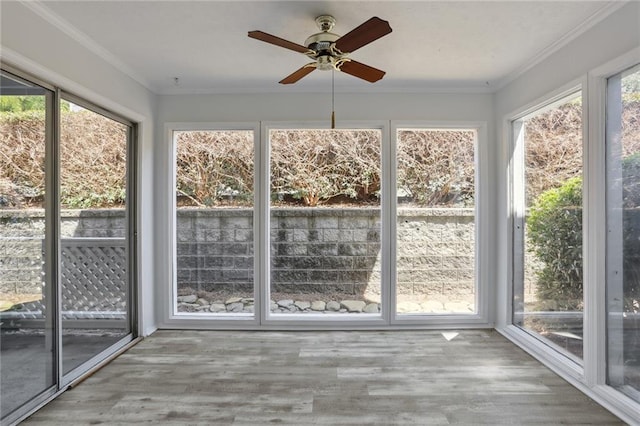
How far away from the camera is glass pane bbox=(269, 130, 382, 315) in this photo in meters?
3.70

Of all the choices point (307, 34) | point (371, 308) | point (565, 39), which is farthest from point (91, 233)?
point (565, 39)

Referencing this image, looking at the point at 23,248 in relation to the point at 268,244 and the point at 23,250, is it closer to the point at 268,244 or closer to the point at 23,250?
the point at 23,250

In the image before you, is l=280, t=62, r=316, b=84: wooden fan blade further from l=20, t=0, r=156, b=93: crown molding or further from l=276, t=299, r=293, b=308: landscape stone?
l=276, t=299, r=293, b=308: landscape stone

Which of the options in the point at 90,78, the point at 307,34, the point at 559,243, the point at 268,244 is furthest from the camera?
the point at 268,244

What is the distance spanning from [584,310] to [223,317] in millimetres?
3130

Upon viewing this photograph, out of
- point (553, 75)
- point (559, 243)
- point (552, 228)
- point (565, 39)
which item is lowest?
point (559, 243)

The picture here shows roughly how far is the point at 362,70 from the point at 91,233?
2.45m

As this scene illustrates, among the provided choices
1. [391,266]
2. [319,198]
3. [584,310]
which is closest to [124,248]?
[319,198]

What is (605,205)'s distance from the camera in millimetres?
2285

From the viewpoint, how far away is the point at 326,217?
373cm

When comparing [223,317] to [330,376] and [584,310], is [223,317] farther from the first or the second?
[584,310]

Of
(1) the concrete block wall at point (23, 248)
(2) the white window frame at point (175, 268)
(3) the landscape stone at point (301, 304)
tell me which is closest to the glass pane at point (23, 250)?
(1) the concrete block wall at point (23, 248)

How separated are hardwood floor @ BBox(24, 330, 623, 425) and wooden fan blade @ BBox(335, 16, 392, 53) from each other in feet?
7.13

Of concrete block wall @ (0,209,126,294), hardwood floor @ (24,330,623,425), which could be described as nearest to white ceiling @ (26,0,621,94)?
concrete block wall @ (0,209,126,294)
